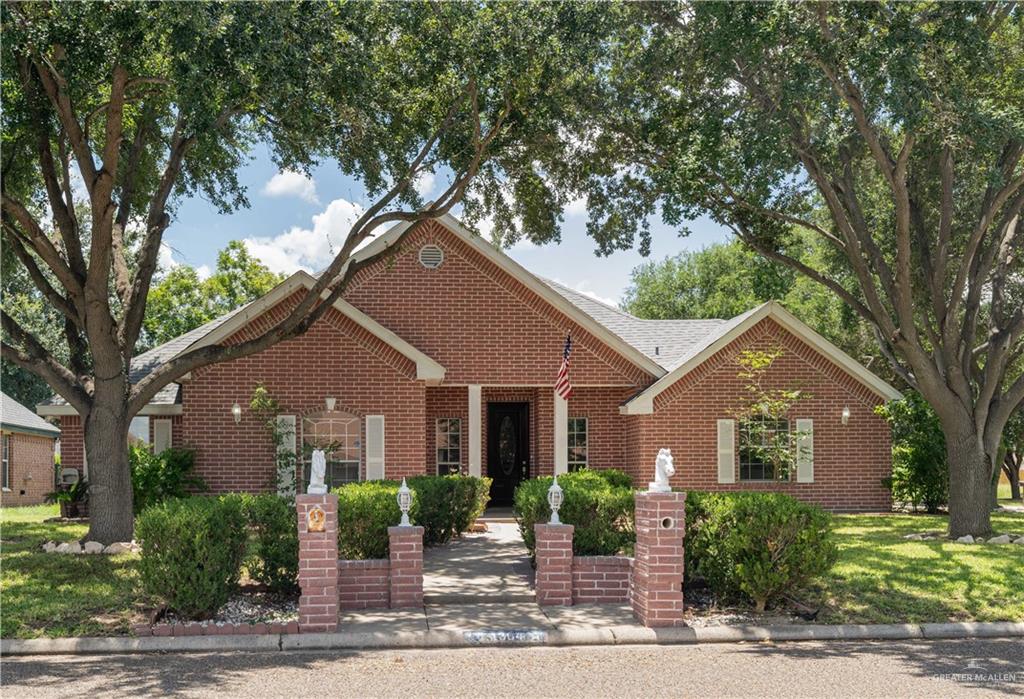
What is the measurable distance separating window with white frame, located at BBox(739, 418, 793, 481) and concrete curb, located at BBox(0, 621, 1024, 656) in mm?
9870

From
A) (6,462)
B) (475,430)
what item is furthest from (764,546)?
(6,462)

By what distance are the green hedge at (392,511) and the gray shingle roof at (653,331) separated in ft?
24.0

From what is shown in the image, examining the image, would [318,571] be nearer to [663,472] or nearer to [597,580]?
[597,580]

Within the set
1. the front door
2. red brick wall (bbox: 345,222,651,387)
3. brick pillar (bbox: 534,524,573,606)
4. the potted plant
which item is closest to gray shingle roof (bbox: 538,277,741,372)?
red brick wall (bbox: 345,222,651,387)

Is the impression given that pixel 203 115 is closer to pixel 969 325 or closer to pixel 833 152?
pixel 833 152

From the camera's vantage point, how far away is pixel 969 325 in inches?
694

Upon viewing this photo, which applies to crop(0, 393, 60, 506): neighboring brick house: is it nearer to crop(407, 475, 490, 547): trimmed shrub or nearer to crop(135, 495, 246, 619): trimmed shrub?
crop(407, 475, 490, 547): trimmed shrub

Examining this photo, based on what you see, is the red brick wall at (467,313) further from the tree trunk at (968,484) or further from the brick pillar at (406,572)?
the brick pillar at (406,572)

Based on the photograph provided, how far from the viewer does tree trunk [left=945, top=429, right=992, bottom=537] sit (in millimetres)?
16938

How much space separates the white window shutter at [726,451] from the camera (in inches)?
858

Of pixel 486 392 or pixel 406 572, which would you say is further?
pixel 486 392

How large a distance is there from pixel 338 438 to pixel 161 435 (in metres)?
4.00

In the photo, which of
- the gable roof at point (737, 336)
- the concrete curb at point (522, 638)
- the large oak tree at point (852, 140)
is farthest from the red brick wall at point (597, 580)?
the gable roof at point (737, 336)

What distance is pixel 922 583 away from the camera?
1215 centimetres
